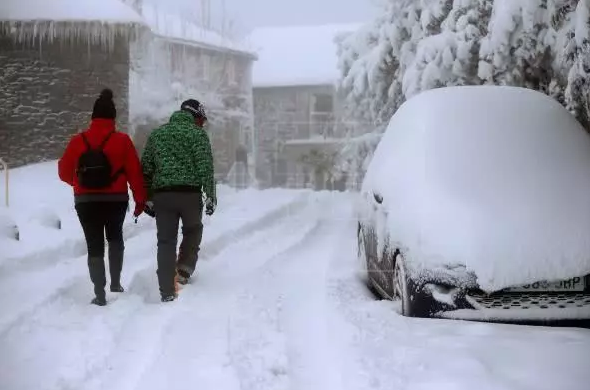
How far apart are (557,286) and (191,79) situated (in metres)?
7.64

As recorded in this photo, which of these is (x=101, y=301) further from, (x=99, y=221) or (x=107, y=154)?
(x=107, y=154)

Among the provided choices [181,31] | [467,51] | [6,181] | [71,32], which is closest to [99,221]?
[6,181]

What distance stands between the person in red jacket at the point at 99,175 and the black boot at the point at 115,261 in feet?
0.25

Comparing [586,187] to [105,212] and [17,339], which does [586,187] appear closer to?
[105,212]

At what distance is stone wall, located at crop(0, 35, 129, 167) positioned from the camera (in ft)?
13.3

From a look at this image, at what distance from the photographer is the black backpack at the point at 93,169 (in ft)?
15.4

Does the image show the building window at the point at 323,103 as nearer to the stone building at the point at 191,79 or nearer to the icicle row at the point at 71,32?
the stone building at the point at 191,79

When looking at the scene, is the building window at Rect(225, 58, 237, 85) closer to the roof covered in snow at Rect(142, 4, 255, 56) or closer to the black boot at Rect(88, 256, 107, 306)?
the roof covered in snow at Rect(142, 4, 255, 56)

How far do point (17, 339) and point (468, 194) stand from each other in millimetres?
2917

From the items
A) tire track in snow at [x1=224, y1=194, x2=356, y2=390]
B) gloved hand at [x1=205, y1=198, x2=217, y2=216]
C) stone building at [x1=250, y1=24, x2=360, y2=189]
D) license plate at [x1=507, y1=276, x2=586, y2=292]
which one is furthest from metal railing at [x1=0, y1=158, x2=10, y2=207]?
stone building at [x1=250, y1=24, x2=360, y2=189]

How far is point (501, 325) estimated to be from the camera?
4.20m

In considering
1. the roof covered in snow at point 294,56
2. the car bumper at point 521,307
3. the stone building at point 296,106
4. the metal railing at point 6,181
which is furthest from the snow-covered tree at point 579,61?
the roof covered in snow at point 294,56

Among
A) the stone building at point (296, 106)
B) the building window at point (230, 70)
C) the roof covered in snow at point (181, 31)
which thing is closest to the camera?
the roof covered in snow at point (181, 31)

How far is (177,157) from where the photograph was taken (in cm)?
521
